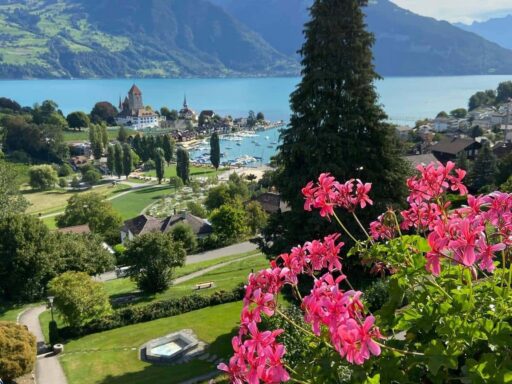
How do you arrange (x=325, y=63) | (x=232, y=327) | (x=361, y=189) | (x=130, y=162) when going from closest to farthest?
(x=361, y=189), (x=325, y=63), (x=232, y=327), (x=130, y=162)

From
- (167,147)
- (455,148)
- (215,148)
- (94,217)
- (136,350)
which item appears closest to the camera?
(136,350)

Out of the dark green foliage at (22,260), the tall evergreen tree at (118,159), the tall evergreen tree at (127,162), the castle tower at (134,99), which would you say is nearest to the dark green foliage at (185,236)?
A: the dark green foliage at (22,260)

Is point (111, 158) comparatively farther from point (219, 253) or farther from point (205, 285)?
point (205, 285)

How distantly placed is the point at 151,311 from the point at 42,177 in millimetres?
61564

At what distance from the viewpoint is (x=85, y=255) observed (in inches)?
1186

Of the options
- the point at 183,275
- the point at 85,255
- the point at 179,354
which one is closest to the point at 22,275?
the point at 85,255

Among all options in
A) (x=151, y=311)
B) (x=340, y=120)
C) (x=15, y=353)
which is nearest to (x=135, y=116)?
(x=151, y=311)

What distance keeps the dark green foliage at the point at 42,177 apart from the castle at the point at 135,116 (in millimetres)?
70972

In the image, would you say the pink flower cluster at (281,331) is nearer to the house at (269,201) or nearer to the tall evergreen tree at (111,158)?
the house at (269,201)

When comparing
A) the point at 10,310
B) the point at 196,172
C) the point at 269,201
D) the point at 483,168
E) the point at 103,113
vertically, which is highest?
the point at 103,113

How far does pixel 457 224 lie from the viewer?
2.67m

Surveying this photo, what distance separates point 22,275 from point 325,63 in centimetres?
2075

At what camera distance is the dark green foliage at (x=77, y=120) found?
122 meters

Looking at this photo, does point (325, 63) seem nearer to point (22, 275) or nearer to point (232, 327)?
point (232, 327)
